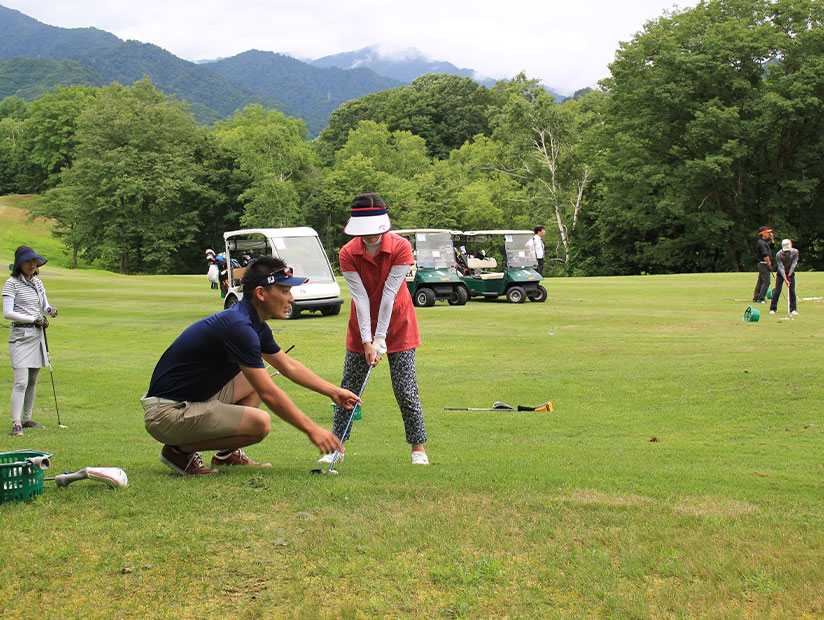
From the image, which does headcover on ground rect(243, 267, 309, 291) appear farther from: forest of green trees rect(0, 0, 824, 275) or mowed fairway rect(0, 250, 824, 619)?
forest of green trees rect(0, 0, 824, 275)

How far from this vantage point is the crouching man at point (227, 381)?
199 inches

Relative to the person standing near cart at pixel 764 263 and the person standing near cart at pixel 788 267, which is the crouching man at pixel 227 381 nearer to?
the person standing near cart at pixel 788 267

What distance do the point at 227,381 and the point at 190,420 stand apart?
0.42m

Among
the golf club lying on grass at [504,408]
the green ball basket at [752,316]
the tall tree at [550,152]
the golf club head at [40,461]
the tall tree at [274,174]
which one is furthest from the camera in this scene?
the tall tree at [274,174]

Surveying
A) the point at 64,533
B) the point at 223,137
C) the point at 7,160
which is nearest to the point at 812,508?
the point at 64,533

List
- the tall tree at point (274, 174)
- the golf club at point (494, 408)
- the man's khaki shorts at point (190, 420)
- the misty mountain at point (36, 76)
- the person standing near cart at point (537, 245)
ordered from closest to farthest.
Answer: the man's khaki shorts at point (190, 420)
the golf club at point (494, 408)
the person standing near cart at point (537, 245)
the tall tree at point (274, 174)
the misty mountain at point (36, 76)

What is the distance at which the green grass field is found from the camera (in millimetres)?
3422

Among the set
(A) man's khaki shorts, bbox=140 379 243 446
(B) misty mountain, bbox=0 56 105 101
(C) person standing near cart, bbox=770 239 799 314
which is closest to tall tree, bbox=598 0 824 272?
(C) person standing near cart, bbox=770 239 799 314

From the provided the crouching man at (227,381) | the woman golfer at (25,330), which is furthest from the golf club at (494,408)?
the woman golfer at (25,330)

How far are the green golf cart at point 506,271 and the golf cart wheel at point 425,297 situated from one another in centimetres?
177

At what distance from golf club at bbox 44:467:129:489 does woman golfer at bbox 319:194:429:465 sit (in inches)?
62.6

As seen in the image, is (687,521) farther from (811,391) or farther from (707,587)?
(811,391)

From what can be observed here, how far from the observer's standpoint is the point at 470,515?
4488 mm

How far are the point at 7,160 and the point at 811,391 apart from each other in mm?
109122
